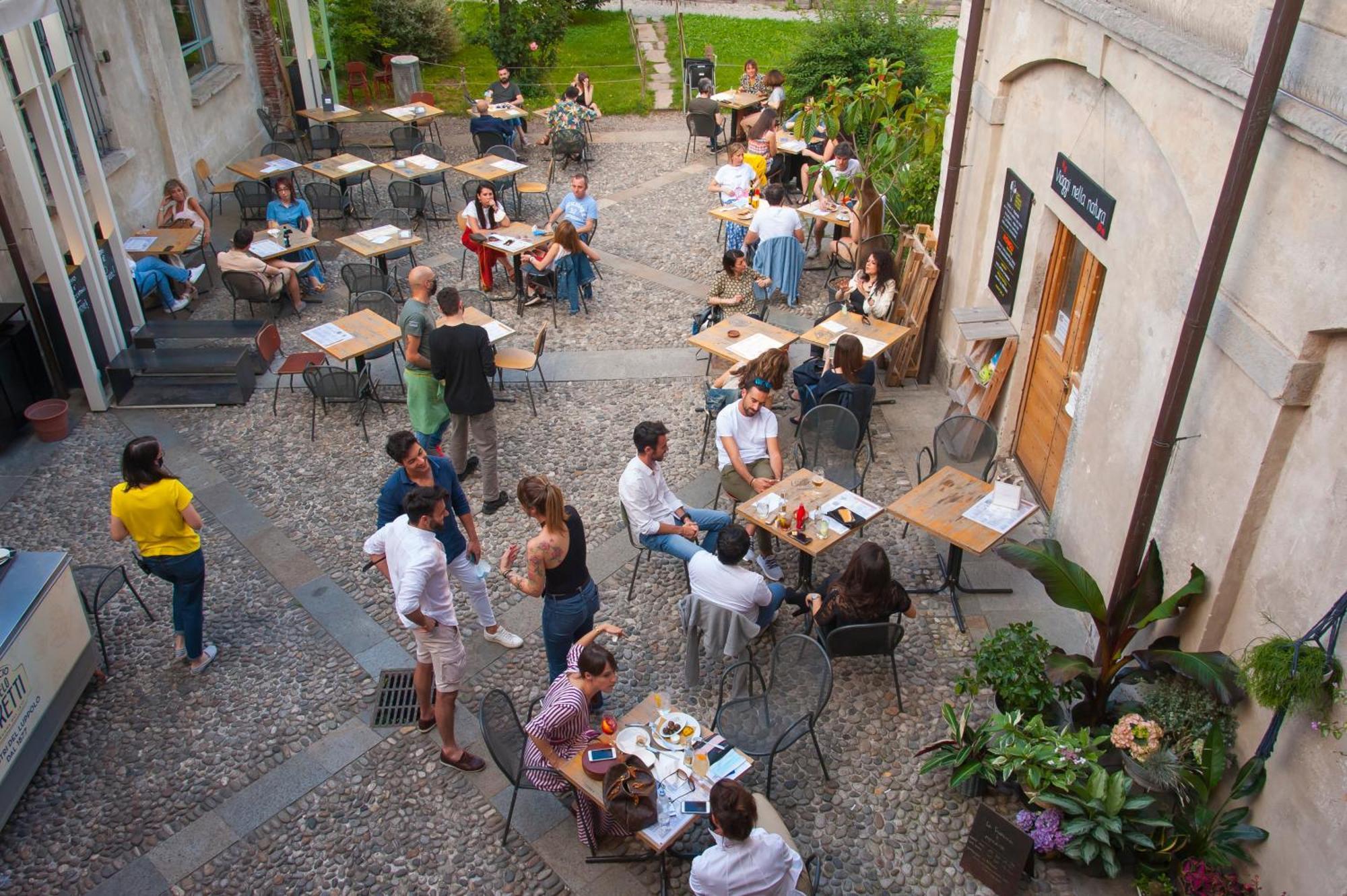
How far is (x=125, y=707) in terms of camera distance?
682 centimetres

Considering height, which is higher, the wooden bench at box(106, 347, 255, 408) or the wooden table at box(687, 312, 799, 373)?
the wooden table at box(687, 312, 799, 373)

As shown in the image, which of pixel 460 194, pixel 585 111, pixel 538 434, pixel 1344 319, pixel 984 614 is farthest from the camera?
pixel 585 111

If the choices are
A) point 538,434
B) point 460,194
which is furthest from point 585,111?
point 538,434

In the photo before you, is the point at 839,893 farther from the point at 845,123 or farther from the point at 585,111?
the point at 585,111

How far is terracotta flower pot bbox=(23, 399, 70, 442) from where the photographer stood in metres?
9.62

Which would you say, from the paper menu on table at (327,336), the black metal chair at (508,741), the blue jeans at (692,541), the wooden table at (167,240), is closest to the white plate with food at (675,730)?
the black metal chair at (508,741)

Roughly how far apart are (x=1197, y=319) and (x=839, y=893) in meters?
3.72

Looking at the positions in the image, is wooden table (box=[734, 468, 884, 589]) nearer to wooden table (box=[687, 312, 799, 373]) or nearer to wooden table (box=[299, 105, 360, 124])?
wooden table (box=[687, 312, 799, 373])

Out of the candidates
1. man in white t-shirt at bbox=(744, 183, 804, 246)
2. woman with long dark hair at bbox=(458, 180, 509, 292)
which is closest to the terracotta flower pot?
woman with long dark hair at bbox=(458, 180, 509, 292)

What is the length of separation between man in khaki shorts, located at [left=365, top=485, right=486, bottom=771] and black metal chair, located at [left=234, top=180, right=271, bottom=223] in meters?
9.38

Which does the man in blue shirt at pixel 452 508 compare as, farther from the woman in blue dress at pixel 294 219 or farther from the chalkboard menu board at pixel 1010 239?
the woman in blue dress at pixel 294 219

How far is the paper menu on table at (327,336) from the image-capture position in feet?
32.7

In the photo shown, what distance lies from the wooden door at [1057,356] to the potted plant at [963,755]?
282 centimetres

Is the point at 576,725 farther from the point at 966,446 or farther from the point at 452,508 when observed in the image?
the point at 966,446
